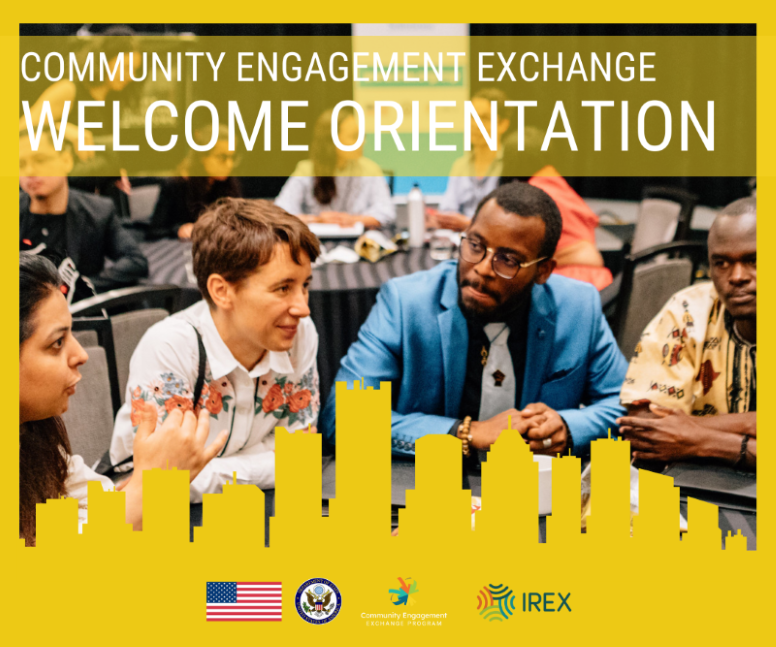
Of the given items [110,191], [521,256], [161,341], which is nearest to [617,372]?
[521,256]

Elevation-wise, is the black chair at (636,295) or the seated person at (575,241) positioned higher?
the seated person at (575,241)

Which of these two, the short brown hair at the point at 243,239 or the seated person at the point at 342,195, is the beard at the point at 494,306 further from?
the seated person at the point at 342,195

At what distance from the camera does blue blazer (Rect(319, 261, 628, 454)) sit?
1729 millimetres

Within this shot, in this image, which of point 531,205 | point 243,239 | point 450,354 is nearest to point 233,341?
point 243,239

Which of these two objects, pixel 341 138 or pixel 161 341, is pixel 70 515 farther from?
pixel 341 138

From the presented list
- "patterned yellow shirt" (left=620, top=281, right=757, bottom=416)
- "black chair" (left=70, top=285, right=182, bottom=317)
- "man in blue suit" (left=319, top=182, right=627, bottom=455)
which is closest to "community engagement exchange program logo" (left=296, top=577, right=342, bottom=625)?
"man in blue suit" (left=319, top=182, right=627, bottom=455)

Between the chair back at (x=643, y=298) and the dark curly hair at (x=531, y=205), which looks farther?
the chair back at (x=643, y=298)

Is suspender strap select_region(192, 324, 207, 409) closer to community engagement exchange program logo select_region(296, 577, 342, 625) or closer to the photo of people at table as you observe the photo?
the photo of people at table

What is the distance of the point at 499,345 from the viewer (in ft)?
5.83

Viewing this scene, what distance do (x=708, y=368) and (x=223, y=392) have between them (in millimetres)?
1057

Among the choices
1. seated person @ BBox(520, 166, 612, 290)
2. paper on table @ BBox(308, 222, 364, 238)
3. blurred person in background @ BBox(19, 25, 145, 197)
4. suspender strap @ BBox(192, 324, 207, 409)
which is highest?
paper on table @ BBox(308, 222, 364, 238)

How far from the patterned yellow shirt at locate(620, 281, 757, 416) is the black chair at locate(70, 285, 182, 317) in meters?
1.28

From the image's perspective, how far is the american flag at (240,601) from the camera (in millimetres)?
1411

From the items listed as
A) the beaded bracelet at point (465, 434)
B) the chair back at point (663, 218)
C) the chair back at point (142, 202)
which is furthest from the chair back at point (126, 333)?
the chair back at point (663, 218)
